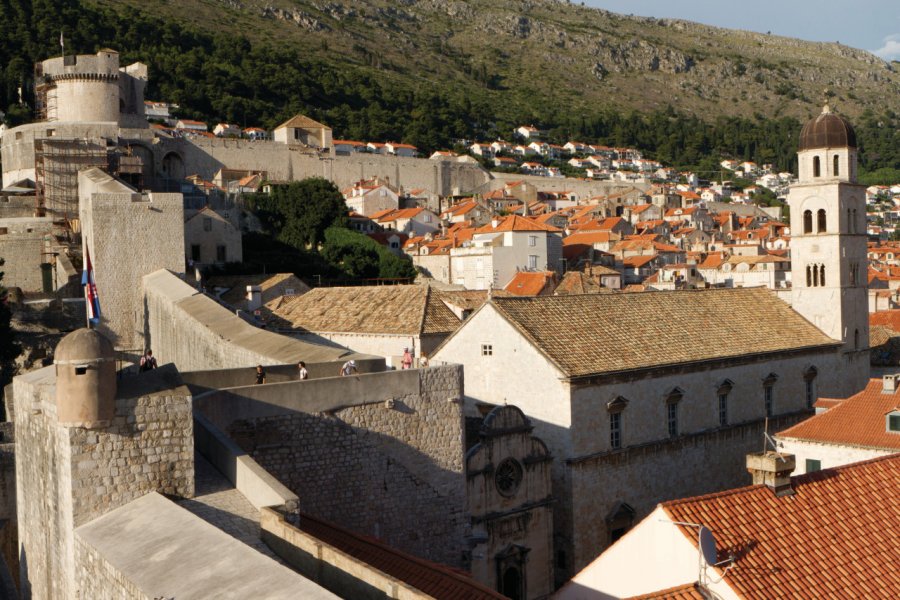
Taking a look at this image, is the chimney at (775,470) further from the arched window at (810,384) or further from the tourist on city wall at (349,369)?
the arched window at (810,384)

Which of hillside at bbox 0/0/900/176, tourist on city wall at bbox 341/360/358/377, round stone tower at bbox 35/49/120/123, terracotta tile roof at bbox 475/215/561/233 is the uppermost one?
Result: hillside at bbox 0/0/900/176

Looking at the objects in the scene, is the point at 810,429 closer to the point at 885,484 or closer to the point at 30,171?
the point at 885,484

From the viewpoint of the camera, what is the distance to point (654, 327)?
79.8 ft

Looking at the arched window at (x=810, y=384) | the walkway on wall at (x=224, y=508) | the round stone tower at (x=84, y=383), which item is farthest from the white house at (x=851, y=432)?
the round stone tower at (x=84, y=383)

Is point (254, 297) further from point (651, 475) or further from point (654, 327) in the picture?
point (651, 475)

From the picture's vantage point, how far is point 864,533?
11.5 meters

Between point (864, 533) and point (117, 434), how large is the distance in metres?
8.99

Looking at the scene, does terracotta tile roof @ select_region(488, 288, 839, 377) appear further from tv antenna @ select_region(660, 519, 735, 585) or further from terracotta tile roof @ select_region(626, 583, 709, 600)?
terracotta tile roof @ select_region(626, 583, 709, 600)

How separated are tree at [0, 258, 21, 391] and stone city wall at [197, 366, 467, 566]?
18.3 meters

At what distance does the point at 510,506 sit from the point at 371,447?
16.7ft

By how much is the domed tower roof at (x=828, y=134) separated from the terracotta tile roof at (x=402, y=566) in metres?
24.3

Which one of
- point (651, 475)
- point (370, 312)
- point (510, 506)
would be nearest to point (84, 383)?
point (510, 506)

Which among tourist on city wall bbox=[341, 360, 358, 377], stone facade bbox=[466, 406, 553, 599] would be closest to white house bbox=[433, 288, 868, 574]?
stone facade bbox=[466, 406, 553, 599]

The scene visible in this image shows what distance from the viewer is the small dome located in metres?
10.1
